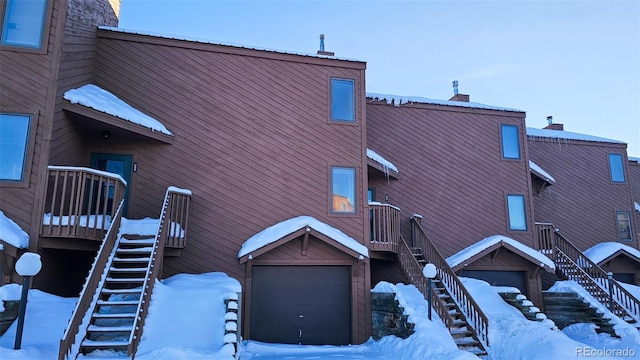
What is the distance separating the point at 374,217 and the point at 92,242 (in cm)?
666

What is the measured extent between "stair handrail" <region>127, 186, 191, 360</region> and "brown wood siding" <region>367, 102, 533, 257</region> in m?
6.28

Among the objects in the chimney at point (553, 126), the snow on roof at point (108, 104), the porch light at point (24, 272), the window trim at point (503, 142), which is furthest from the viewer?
the chimney at point (553, 126)

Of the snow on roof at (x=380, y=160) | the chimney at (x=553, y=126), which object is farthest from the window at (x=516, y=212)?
the chimney at (x=553, y=126)

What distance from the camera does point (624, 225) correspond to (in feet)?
56.7

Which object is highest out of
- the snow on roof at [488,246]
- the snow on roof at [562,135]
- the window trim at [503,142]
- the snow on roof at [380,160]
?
the snow on roof at [562,135]

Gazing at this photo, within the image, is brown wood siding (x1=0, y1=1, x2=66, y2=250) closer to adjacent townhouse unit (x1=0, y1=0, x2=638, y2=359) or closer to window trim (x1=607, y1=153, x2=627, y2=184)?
adjacent townhouse unit (x1=0, y1=0, x2=638, y2=359)

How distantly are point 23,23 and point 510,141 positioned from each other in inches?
540

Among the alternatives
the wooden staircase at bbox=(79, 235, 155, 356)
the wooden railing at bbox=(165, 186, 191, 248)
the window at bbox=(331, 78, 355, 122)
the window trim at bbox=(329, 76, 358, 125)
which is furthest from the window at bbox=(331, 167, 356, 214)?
the wooden staircase at bbox=(79, 235, 155, 356)

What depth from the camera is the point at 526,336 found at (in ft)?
30.8

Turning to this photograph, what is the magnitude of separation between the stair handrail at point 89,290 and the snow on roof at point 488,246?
8.92 meters

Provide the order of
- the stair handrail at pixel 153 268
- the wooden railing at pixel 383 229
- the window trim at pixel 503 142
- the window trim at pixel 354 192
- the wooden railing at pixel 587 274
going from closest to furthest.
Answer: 1. the stair handrail at pixel 153 268
2. the window trim at pixel 354 192
3. the wooden railing at pixel 383 229
4. the wooden railing at pixel 587 274
5. the window trim at pixel 503 142

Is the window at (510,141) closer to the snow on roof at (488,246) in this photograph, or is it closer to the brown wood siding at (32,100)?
the snow on roof at (488,246)

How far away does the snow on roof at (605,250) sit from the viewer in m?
15.6

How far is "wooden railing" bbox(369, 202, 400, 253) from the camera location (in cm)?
1153
